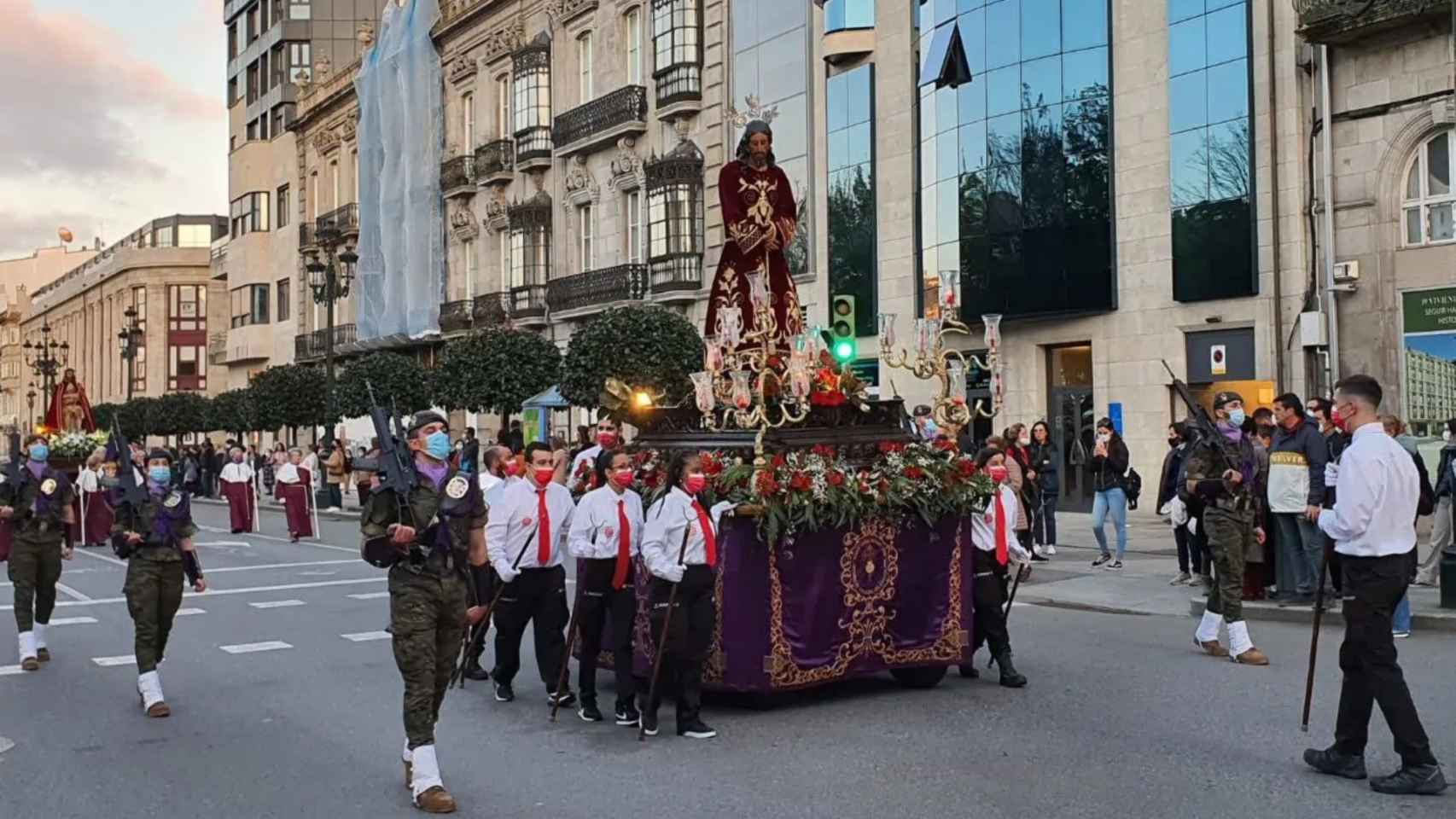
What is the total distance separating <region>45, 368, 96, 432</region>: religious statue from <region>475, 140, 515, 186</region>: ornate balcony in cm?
1258

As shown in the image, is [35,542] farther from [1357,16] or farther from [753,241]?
[1357,16]

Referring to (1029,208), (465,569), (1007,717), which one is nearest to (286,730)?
(465,569)

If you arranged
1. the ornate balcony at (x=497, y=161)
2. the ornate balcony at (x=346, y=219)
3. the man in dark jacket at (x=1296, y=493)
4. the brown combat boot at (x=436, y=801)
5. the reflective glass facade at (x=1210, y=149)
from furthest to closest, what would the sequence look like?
the ornate balcony at (x=346, y=219)
the ornate balcony at (x=497, y=161)
the reflective glass facade at (x=1210, y=149)
the man in dark jacket at (x=1296, y=493)
the brown combat boot at (x=436, y=801)

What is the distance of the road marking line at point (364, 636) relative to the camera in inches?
453

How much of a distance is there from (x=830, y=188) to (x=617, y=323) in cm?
568

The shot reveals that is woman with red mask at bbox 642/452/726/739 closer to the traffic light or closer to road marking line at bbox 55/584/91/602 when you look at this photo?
road marking line at bbox 55/584/91/602

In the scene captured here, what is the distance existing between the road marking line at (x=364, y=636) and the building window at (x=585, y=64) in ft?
85.5

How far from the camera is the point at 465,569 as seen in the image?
265 inches

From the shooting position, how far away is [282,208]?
57.4 m

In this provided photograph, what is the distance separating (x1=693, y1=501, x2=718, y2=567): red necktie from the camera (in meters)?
7.74

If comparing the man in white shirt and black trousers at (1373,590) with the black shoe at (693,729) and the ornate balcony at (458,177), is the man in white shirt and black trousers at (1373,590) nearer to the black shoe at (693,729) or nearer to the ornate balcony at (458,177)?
the black shoe at (693,729)

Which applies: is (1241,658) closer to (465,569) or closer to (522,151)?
(465,569)

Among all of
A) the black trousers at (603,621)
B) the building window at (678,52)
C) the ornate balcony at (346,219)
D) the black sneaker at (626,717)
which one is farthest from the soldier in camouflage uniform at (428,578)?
the ornate balcony at (346,219)

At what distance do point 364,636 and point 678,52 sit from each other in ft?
75.3
